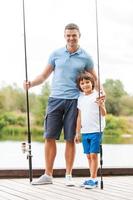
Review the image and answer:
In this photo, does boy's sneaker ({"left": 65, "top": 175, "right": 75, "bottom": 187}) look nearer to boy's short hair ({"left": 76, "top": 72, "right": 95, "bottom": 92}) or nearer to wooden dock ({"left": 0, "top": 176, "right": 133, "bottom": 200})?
wooden dock ({"left": 0, "top": 176, "right": 133, "bottom": 200})

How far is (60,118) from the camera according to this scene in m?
4.27

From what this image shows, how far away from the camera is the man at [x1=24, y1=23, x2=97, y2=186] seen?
4.19 m

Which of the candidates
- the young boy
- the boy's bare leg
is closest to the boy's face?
the young boy

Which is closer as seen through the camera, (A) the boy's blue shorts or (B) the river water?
(A) the boy's blue shorts

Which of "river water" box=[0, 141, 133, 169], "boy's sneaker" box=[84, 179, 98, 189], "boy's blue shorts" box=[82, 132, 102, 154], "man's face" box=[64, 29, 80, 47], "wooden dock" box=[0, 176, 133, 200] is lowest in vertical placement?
"river water" box=[0, 141, 133, 169]

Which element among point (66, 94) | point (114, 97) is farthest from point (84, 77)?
point (114, 97)

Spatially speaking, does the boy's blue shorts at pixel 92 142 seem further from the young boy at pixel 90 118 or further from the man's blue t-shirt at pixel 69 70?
the man's blue t-shirt at pixel 69 70

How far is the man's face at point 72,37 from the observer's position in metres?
4.18

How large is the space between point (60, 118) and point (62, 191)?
0.66 metres

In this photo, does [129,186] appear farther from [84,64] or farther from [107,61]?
[107,61]

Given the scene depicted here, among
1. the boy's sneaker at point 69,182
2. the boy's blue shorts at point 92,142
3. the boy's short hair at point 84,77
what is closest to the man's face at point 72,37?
the boy's short hair at point 84,77

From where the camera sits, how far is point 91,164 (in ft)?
13.4

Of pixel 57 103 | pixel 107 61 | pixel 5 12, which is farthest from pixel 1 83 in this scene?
pixel 57 103

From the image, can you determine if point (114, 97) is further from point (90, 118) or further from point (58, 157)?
point (90, 118)
